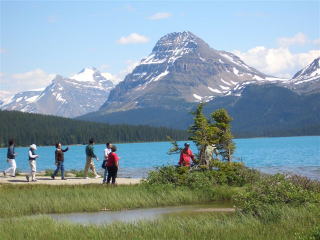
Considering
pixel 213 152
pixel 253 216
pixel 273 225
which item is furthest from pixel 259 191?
pixel 213 152

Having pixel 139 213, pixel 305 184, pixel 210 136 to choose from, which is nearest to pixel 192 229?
pixel 139 213

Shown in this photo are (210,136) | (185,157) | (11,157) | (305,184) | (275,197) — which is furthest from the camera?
(11,157)

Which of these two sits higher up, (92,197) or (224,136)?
(224,136)

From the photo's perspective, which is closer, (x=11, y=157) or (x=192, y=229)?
(x=192, y=229)

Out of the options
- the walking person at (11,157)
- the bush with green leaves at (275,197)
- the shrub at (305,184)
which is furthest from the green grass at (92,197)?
the walking person at (11,157)

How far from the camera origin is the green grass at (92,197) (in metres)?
24.4

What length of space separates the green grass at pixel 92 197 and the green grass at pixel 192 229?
537 cm

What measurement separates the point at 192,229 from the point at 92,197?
9.85 meters

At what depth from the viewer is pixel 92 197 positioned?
26.0 metres

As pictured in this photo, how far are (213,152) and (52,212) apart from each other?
11756 millimetres

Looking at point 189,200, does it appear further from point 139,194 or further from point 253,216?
point 253,216

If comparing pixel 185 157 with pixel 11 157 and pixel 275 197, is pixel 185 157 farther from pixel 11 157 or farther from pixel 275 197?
pixel 11 157

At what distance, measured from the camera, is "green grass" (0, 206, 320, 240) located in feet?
52.3

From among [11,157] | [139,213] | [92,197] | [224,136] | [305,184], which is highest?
[224,136]
